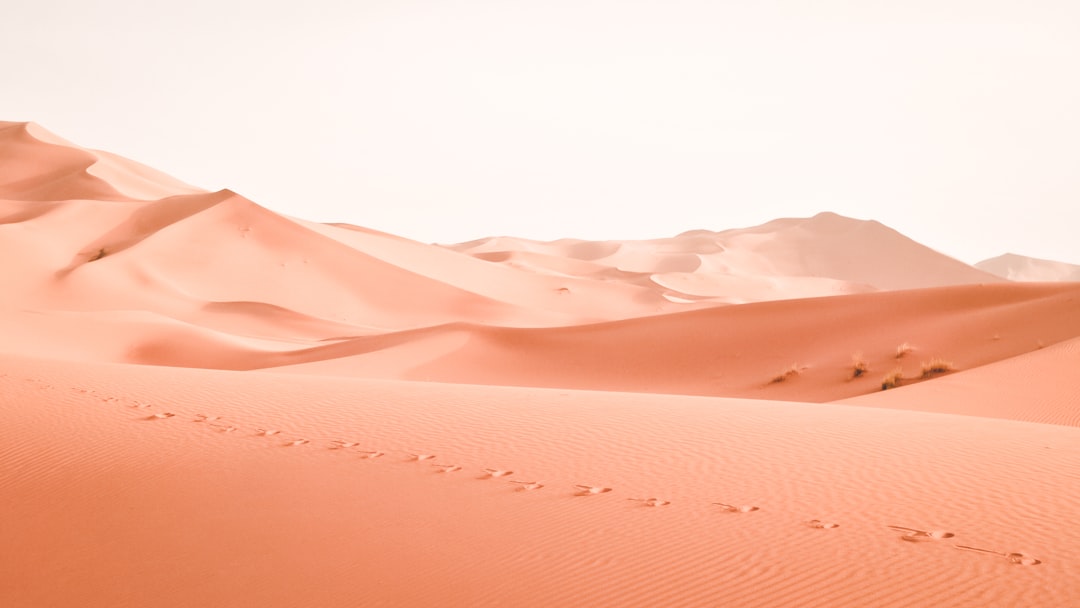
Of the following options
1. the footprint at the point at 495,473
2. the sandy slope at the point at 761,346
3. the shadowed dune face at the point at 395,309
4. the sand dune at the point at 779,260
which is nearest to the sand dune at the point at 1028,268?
the sand dune at the point at 779,260

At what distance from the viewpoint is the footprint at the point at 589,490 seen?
5.75 meters

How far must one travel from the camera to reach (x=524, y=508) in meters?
5.39

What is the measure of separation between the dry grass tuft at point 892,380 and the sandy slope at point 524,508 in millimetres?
6971

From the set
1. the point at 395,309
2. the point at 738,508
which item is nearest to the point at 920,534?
the point at 738,508

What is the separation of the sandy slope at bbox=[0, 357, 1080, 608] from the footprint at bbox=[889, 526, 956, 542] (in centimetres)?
4

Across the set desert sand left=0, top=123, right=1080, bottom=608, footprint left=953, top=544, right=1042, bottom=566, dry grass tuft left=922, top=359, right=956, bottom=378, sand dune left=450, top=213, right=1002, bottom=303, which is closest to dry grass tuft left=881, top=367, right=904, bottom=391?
desert sand left=0, top=123, right=1080, bottom=608

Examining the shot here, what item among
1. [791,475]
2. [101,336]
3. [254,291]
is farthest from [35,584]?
[254,291]

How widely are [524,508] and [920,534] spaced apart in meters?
2.37

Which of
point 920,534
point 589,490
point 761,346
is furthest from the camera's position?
point 761,346

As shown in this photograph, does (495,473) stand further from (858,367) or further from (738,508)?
(858,367)

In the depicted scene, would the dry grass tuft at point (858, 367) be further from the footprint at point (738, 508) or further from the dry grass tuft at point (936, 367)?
the footprint at point (738, 508)

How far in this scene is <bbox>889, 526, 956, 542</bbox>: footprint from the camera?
15.1 ft

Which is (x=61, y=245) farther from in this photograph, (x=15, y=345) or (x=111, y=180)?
(x=111, y=180)

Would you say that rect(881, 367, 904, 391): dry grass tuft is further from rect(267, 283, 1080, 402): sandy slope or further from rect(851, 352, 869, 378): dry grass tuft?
rect(851, 352, 869, 378): dry grass tuft
